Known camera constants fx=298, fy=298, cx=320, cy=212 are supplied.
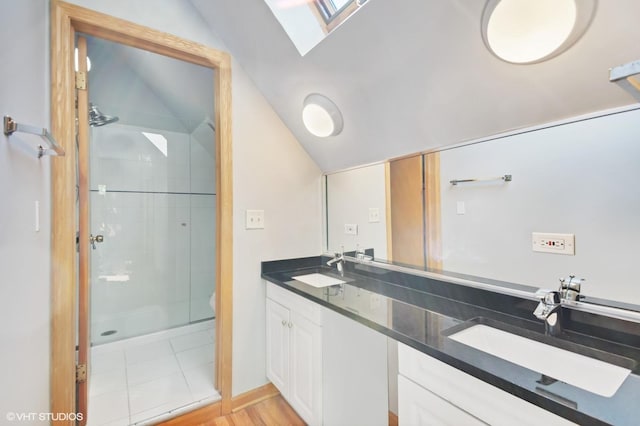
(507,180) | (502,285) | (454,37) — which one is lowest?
(502,285)

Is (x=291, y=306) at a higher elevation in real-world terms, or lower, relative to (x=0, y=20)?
lower

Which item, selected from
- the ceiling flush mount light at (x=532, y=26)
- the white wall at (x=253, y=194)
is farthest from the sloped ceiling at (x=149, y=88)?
the ceiling flush mount light at (x=532, y=26)

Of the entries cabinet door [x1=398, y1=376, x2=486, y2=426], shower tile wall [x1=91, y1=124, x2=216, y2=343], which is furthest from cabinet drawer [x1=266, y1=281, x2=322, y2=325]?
shower tile wall [x1=91, y1=124, x2=216, y2=343]

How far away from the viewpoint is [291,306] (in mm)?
1713

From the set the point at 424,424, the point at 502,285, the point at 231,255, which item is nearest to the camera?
the point at 424,424

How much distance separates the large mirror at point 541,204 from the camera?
1.05m

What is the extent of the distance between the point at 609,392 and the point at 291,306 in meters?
1.31

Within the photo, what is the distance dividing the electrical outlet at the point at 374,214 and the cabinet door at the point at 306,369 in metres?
0.80

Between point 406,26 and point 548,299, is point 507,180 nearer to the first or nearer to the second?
point 548,299

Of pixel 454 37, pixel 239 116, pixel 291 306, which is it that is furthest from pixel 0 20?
pixel 291 306

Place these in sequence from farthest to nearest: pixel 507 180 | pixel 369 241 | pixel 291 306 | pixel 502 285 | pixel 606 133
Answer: pixel 369 241
pixel 291 306
pixel 507 180
pixel 502 285
pixel 606 133

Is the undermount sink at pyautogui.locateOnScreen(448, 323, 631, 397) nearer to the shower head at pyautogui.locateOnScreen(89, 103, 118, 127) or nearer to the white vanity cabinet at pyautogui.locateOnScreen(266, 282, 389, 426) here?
the white vanity cabinet at pyautogui.locateOnScreen(266, 282, 389, 426)

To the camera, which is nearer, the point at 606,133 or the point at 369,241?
the point at 606,133

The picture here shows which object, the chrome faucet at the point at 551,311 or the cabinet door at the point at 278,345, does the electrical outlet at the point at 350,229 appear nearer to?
the cabinet door at the point at 278,345
